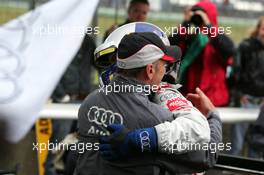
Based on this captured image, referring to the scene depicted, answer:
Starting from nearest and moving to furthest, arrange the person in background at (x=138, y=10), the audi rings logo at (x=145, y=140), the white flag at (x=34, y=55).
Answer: the white flag at (x=34, y=55) → the audi rings logo at (x=145, y=140) → the person in background at (x=138, y=10)

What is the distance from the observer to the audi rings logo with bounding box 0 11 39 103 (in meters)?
2.60

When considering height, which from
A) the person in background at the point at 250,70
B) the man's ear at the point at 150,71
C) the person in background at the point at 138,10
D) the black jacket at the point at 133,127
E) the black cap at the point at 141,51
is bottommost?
the person in background at the point at 250,70

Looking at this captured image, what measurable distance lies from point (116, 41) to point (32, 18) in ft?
1.87

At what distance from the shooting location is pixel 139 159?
107 inches

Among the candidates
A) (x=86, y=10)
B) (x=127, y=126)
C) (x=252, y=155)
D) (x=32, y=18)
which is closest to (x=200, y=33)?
(x=252, y=155)

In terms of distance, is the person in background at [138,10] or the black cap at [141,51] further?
the person in background at [138,10]

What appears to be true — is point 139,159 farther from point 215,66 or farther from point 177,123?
point 215,66

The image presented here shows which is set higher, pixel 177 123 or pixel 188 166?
pixel 177 123

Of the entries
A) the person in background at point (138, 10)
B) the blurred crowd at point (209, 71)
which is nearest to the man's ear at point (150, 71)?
the blurred crowd at point (209, 71)

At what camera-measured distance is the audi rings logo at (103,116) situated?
9.05ft

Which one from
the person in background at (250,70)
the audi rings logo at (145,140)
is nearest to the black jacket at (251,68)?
the person in background at (250,70)

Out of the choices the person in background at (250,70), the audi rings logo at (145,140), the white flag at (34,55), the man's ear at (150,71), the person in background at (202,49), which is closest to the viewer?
the white flag at (34,55)

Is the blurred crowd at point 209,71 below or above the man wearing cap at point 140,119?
below

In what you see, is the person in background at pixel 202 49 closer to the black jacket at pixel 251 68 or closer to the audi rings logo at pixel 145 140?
the black jacket at pixel 251 68
